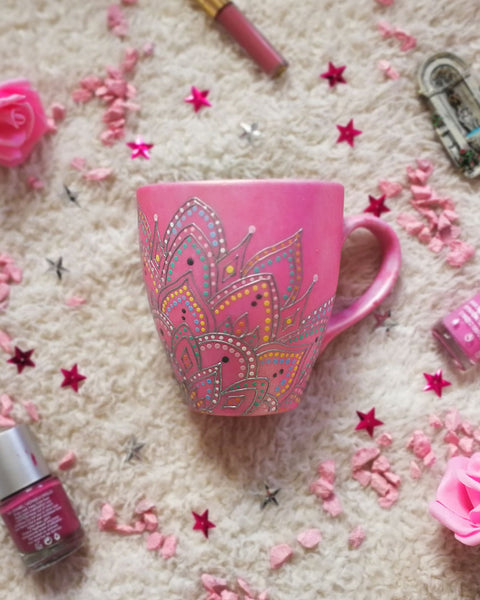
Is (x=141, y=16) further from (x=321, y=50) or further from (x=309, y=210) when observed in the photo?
(x=309, y=210)

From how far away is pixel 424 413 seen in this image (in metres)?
0.62

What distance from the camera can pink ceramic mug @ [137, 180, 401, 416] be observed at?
470 mm

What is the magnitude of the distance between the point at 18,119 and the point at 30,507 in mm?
366

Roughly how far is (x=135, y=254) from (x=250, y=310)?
19cm

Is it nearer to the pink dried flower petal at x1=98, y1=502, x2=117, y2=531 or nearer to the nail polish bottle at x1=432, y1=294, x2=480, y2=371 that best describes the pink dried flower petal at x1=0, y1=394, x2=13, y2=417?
the pink dried flower petal at x1=98, y1=502, x2=117, y2=531

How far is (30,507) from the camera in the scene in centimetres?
56

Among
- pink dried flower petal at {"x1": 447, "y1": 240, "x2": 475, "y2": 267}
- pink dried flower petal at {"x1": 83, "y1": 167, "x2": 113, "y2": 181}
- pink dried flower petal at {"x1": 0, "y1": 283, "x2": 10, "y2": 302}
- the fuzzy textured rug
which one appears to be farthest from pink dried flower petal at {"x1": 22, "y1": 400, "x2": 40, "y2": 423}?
pink dried flower petal at {"x1": 447, "y1": 240, "x2": 475, "y2": 267}

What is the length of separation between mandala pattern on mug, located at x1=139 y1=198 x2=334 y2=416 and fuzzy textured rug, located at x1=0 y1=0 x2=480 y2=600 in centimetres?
9

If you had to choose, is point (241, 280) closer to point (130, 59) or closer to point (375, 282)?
point (375, 282)

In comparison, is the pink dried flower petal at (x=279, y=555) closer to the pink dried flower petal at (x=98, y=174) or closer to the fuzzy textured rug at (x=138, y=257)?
the fuzzy textured rug at (x=138, y=257)

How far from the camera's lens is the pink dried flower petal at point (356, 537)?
23.6 inches

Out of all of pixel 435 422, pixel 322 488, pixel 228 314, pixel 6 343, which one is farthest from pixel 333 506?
pixel 6 343

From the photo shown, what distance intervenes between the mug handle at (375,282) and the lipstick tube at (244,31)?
19 cm

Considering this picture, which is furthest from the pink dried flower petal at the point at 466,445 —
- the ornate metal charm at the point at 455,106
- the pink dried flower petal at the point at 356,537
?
the ornate metal charm at the point at 455,106
